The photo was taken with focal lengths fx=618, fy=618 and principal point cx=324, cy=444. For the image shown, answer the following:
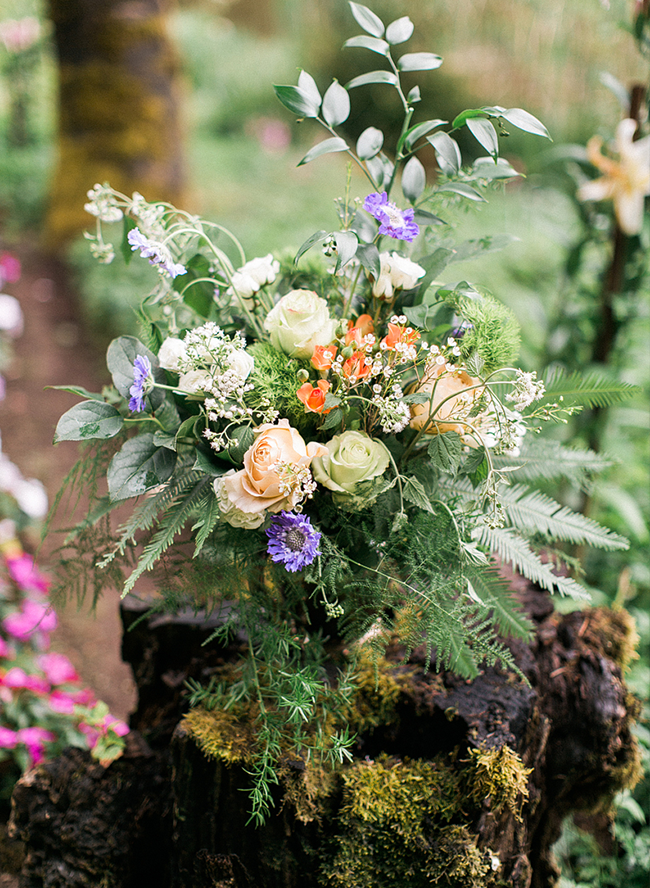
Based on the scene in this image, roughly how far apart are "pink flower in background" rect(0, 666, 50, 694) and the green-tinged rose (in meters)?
1.49

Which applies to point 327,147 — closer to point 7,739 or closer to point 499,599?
point 499,599

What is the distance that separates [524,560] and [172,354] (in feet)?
2.47

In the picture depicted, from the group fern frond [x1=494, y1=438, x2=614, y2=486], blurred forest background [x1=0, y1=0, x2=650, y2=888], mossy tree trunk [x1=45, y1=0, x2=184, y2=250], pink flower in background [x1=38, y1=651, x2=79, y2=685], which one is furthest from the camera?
mossy tree trunk [x1=45, y1=0, x2=184, y2=250]

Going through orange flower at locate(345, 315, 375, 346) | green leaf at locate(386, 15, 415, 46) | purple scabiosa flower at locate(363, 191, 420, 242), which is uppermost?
green leaf at locate(386, 15, 415, 46)

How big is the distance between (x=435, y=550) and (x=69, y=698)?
1.53 meters

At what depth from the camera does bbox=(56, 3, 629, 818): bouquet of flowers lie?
103cm


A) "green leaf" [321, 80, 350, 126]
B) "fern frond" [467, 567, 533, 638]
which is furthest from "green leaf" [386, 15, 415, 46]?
"fern frond" [467, 567, 533, 638]

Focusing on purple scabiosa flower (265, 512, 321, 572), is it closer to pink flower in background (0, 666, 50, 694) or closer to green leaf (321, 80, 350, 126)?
green leaf (321, 80, 350, 126)

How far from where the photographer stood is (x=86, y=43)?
489 centimetres

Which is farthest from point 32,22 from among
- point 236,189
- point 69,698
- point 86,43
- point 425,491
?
point 425,491

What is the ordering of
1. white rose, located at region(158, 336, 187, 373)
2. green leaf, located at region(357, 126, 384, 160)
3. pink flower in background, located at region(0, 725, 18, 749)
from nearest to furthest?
white rose, located at region(158, 336, 187, 373)
green leaf, located at region(357, 126, 384, 160)
pink flower in background, located at region(0, 725, 18, 749)

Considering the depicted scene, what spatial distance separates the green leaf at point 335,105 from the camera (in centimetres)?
112

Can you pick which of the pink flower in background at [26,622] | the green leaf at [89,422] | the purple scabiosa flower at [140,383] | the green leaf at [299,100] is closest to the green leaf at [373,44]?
the green leaf at [299,100]

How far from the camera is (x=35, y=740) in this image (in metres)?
1.82
